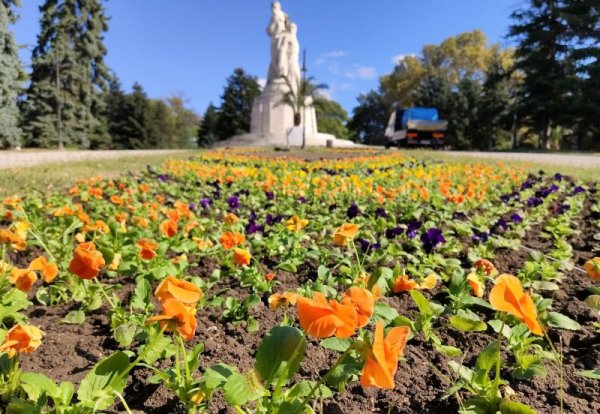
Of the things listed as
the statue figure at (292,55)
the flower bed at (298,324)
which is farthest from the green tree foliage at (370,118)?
the flower bed at (298,324)

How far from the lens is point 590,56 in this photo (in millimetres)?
24281

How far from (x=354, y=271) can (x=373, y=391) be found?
0.86 m

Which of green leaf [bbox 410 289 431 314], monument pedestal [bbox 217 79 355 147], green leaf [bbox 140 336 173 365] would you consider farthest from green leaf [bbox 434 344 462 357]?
monument pedestal [bbox 217 79 355 147]

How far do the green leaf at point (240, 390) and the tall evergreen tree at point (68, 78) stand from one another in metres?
34.2

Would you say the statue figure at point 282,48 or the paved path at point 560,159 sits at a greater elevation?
the statue figure at point 282,48

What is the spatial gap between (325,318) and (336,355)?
855mm

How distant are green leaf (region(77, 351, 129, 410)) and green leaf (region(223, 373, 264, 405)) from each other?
0.87 ft

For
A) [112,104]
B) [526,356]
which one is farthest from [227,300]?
[112,104]

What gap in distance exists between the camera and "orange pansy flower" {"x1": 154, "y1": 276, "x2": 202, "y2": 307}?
0.94 m

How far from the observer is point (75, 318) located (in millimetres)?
1813

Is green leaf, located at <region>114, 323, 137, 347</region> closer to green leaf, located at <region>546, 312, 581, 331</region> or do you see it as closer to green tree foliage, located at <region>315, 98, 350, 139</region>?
green leaf, located at <region>546, 312, 581, 331</region>

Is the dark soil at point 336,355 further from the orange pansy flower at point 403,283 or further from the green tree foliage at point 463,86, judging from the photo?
the green tree foliage at point 463,86

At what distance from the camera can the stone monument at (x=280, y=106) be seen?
31.1m

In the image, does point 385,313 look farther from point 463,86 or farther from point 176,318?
point 463,86
